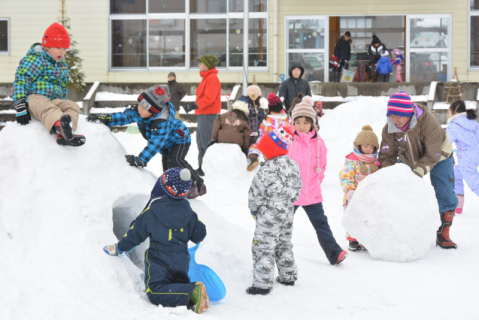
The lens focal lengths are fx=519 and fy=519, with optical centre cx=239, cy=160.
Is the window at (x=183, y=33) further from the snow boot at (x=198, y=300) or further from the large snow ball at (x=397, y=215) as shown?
the snow boot at (x=198, y=300)

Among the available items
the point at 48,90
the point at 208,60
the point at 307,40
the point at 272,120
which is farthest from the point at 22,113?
the point at 307,40

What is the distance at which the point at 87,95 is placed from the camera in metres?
14.5

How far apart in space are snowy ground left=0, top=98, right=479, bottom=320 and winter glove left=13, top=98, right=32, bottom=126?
0.09 metres

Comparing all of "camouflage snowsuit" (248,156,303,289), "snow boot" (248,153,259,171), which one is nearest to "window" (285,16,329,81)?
"snow boot" (248,153,259,171)

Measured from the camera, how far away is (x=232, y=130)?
28.4ft

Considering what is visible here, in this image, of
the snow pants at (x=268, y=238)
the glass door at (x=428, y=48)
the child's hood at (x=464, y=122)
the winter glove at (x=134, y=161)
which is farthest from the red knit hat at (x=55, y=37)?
the glass door at (x=428, y=48)

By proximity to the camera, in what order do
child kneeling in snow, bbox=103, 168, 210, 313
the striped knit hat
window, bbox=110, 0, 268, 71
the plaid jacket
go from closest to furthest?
child kneeling in snow, bbox=103, 168, 210, 313 → the plaid jacket → the striped knit hat → window, bbox=110, 0, 268, 71

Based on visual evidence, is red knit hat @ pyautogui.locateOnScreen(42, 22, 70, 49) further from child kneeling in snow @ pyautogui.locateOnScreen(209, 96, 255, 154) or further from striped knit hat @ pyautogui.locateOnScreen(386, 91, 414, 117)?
child kneeling in snow @ pyautogui.locateOnScreen(209, 96, 255, 154)

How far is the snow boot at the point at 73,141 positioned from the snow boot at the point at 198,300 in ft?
4.62

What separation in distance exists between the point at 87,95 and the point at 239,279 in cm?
1154

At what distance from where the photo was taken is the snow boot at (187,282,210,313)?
3250 millimetres

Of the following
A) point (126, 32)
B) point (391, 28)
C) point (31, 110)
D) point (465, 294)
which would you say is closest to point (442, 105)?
point (391, 28)

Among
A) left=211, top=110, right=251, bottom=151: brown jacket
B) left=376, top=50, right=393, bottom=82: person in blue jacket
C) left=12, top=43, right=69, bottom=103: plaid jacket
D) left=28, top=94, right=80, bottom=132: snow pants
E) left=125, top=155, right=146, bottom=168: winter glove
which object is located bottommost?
left=125, top=155, right=146, bottom=168: winter glove

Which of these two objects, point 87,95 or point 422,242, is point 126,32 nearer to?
point 87,95
